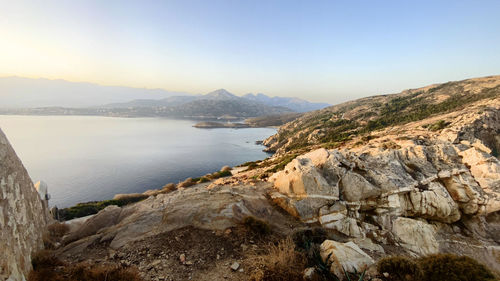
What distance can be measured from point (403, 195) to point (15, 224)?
2117 centimetres

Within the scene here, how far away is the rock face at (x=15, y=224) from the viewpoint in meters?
5.40

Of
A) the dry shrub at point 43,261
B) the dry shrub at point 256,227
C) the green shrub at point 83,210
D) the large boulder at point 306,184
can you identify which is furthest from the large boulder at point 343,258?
the green shrub at point 83,210

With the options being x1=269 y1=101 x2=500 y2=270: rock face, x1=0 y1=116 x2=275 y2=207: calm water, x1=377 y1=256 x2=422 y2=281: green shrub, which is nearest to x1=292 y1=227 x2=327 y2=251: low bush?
x1=269 y1=101 x2=500 y2=270: rock face

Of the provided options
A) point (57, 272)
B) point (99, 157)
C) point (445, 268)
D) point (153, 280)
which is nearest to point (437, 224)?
point (445, 268)

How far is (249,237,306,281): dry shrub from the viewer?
5996mm

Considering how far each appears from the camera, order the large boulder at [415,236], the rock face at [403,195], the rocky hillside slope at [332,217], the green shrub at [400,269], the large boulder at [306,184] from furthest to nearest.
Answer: the large boulder at [306,184]
the rock face at [403,195]
the large boulder at [415,236]
the rocky hillside slope at [332,217]
the green shrub at [400,269]

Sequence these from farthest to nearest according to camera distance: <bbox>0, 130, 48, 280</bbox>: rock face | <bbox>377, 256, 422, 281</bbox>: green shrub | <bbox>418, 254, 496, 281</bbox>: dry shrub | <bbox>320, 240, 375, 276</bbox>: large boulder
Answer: <bbox>320, 240, 375, 276</bbox>: large boulder, <bbox>377, 256, 422, 281</bbox>: green shrub, <bbox>0, 130, 48, 280</bbox>: rock face, <bbox>418, 254, 496, 281</bbox>: dry shrub

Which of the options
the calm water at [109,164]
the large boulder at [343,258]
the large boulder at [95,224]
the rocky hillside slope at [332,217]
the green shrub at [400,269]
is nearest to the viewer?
the green shrub at [400,269]

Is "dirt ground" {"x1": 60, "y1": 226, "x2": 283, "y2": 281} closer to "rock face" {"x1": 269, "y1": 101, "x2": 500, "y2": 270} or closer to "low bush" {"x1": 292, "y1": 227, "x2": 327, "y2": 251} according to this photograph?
"low bush" {"x1": 292, "y1": 227, "x2": 327, "y2": 251}

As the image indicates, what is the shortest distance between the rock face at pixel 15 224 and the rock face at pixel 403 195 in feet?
37.4

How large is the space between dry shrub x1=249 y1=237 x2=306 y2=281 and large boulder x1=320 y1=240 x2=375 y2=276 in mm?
895

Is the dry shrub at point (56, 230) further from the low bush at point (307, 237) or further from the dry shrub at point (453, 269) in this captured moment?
the dry shrub at point (453, 269)

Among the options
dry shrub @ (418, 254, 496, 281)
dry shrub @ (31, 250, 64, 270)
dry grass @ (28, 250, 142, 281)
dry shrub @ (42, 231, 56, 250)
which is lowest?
dry shrub @ (42, 231, 56, 250)

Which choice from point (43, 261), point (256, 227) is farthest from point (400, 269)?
point (43, 261)
